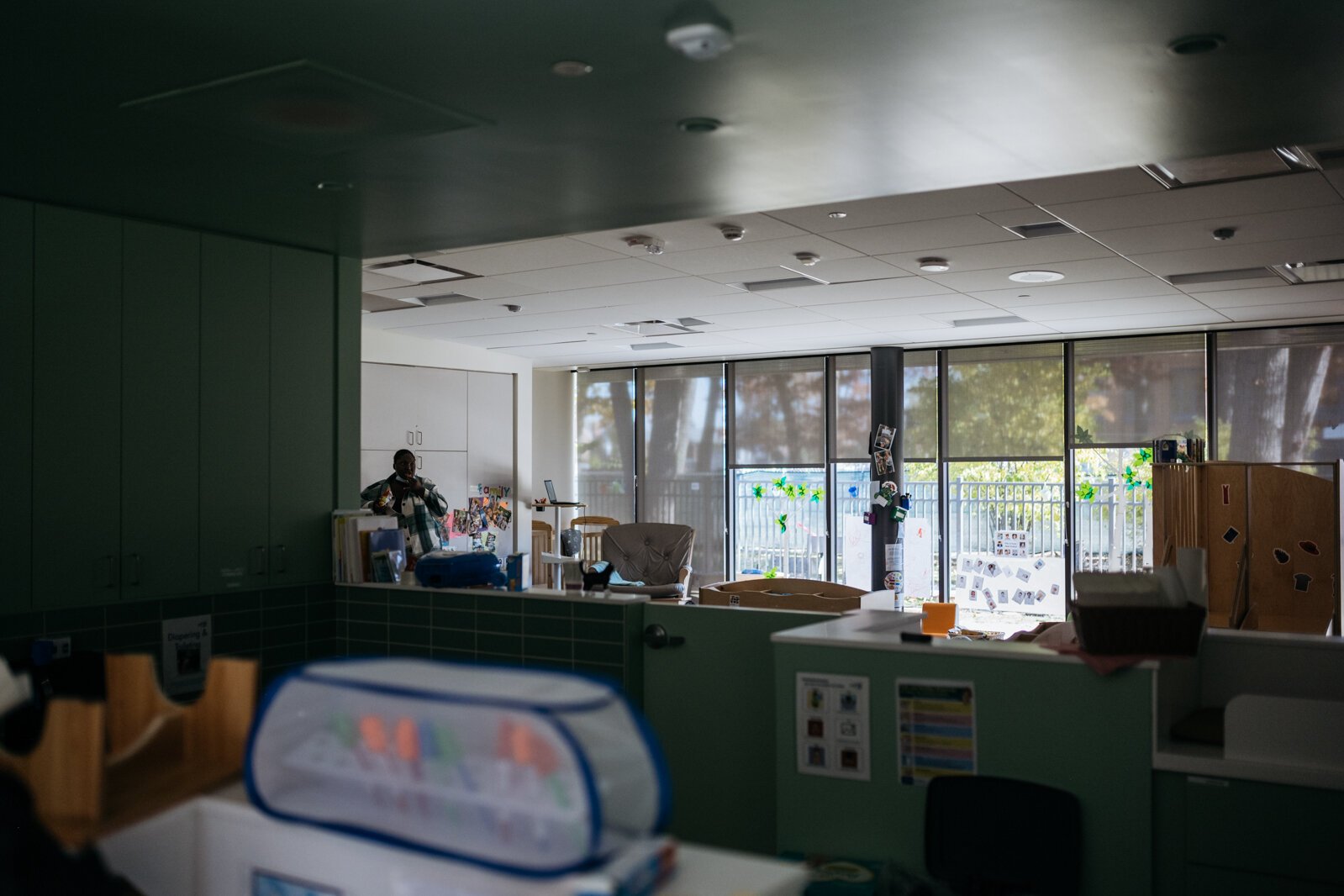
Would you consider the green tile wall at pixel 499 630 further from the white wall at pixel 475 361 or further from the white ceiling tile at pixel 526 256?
the white wall at pixel 475 361

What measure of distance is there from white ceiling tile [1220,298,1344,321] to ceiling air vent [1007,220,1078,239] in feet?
11.2

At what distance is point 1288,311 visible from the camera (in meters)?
8.55

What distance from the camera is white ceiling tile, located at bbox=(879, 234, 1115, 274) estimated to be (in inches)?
233

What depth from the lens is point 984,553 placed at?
419 inches

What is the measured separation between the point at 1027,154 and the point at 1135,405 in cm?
695

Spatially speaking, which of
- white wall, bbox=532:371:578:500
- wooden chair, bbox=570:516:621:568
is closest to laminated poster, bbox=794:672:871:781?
wooden chair, bbox=570:516:621:568

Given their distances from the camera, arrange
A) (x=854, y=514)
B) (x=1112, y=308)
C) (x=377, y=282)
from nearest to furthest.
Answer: (x=377, y=282) → (x=1112, y=308) → (x=854, y=514)

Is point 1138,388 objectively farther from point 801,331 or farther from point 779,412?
point 779,412

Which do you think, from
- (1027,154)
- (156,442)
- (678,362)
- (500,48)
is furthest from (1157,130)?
(678,362)

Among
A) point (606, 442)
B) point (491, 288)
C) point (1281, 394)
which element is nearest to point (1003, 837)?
point (491, 288)

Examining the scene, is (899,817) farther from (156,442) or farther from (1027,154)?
(156,442)

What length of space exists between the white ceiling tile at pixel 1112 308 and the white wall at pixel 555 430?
609 cm

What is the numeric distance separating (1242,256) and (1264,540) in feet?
7.16

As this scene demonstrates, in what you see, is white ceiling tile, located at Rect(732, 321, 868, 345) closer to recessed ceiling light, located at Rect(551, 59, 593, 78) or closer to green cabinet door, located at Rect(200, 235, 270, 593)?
green cabinet door, located at Rect(200, 235, 270, 593)
